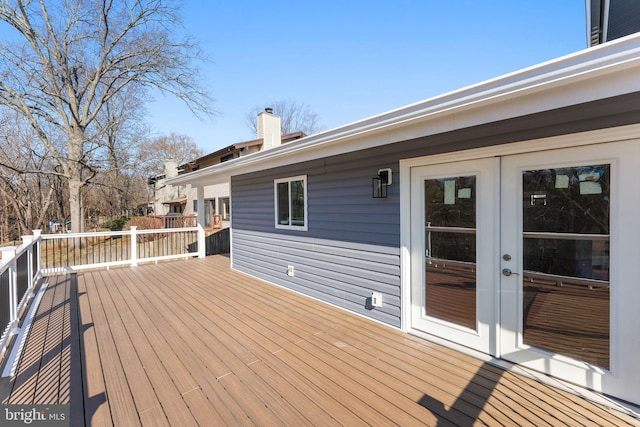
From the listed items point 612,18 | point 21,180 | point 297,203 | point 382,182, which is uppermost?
point 612,18

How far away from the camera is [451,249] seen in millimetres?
2939

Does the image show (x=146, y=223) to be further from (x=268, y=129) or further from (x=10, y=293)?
(x=10, y=293)

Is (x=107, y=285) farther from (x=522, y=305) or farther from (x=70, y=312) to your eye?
(x=522, y=305)

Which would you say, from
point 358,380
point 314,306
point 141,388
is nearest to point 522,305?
point 358,380

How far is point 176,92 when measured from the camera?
501 inches

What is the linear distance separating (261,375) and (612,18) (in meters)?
7.55

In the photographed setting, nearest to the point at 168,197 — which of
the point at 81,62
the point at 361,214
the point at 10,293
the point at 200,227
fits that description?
the point at 81,62

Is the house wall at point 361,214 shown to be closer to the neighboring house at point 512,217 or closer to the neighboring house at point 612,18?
the neighboring house at point 512,217

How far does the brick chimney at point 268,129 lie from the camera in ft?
43.6

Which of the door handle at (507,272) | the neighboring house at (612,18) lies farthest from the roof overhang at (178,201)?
the door handle at (507,272)

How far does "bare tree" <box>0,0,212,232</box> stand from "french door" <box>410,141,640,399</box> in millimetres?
12705

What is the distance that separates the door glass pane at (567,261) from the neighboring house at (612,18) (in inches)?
139

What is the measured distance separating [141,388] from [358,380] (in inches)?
65.5

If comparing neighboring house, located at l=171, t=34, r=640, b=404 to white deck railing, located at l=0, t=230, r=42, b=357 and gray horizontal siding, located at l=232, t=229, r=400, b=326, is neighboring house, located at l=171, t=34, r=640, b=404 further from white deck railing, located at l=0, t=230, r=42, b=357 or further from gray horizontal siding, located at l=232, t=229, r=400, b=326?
white deck railing, located at l=0, t=230, r=42, b=357
